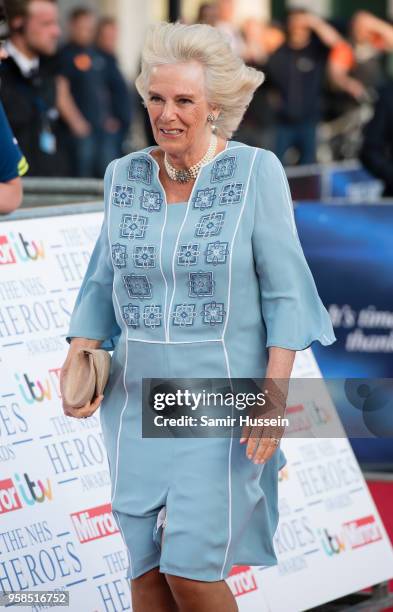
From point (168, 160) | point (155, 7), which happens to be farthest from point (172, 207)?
point (155, 7)

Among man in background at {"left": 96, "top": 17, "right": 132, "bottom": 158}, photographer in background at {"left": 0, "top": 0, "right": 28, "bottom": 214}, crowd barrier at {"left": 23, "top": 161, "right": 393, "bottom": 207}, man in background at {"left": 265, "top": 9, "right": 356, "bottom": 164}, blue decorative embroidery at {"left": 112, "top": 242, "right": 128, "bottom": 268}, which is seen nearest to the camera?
blue decorative embroidery at {"left": 112, "top": 242, "right": 128, "bottom": 268}

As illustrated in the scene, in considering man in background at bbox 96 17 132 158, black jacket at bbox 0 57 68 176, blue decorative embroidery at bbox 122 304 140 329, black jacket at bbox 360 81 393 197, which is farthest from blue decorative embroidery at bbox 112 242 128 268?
man in background at bbox 96 17 132 158

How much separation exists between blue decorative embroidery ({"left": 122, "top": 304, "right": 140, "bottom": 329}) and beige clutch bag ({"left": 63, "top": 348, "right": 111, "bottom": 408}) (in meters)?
0.13

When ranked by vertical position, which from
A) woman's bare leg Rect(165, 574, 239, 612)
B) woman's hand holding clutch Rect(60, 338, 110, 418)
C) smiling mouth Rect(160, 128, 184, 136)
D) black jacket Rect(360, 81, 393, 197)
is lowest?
black jacket Rect(360, 81, 393, 197)

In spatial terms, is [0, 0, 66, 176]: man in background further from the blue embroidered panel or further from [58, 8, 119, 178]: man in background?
the blue embroidered panel

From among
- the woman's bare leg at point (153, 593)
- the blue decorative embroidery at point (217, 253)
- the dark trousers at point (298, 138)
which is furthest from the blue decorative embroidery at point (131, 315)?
the dark trousers at point (298, 138)

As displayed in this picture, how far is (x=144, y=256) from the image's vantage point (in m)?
4.08

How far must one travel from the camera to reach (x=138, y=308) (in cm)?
411

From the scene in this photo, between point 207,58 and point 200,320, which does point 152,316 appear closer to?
point 200,320

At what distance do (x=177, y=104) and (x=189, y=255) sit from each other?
413mm

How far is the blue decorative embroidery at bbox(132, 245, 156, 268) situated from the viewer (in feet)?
13.3

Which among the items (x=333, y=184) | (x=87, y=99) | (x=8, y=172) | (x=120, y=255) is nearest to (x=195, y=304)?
(x=120, y=255)

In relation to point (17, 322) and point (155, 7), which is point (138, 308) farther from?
point (155, 7)

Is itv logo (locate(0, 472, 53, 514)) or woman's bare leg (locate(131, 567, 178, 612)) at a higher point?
woman's bare leg (locate(131, 567, 178, 612))
